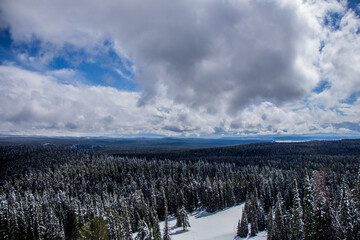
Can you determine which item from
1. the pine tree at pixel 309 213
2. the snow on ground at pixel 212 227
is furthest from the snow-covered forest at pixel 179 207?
the snow on ground at pixel 212 227

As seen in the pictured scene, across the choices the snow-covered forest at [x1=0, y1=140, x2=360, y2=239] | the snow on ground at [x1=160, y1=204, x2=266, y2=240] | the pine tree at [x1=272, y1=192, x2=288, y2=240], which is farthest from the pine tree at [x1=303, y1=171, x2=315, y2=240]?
the snow on ground at [x1=160, y1=204, x2=266, y2=240]

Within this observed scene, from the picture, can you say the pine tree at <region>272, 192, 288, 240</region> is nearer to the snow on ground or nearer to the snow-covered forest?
the snow-covered forest

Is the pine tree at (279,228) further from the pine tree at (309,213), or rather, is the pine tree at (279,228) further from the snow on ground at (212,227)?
the pine tree at (309,213)

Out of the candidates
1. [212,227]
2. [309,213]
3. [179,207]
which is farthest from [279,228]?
[179,207]

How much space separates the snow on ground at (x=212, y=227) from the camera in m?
55.2

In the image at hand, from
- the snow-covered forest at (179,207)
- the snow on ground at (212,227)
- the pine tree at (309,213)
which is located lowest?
the snow on ground at (212,227)

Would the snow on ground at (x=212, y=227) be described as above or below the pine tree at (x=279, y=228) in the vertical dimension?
below

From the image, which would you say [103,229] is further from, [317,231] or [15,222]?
[15,222]

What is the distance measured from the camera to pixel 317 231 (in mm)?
24922

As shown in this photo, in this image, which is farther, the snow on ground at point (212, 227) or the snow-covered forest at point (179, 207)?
the snow on ground at point (212, 227)

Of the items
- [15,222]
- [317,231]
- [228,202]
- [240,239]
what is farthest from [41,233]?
[228,202]

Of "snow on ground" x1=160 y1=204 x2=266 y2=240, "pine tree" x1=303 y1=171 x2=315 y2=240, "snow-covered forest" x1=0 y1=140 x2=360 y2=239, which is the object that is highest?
"pine tree" x1=303 y1=171 x2=315 y2=240

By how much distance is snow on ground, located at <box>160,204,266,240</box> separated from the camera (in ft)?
181

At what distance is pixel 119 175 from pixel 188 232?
89918 mm
